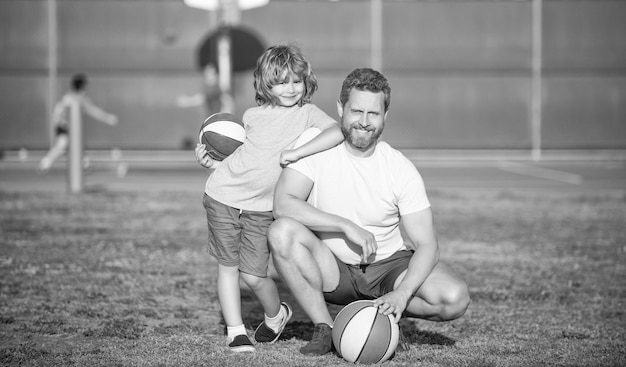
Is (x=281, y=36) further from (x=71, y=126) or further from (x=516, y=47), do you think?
(x=71, y=126)

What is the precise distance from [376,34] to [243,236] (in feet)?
64.6

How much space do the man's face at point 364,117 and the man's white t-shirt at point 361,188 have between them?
0.15m

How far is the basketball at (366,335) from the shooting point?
4617mm

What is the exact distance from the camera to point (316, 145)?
4.91 m

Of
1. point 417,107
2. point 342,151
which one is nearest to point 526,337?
point 342,151

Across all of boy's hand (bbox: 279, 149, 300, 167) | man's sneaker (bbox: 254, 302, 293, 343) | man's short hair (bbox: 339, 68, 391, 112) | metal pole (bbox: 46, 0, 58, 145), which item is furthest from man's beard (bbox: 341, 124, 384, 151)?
metal pole (bbox: 46, 0, 58, 145)

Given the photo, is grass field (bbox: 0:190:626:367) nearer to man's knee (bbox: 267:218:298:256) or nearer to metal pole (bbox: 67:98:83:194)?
man's knee (bbox: 267:218:298:256)

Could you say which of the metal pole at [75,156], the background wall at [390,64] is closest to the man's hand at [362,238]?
the metal pole at [75,156]

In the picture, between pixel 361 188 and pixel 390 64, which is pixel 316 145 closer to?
pixel 361 188

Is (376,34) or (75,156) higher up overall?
(376,34)

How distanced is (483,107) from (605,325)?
19027 mm

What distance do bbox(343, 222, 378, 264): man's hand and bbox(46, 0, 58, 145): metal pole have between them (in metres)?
20.3

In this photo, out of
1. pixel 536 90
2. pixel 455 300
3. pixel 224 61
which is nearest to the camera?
pixel 455 300

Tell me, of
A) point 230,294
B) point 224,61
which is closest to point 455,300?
point 230,294
